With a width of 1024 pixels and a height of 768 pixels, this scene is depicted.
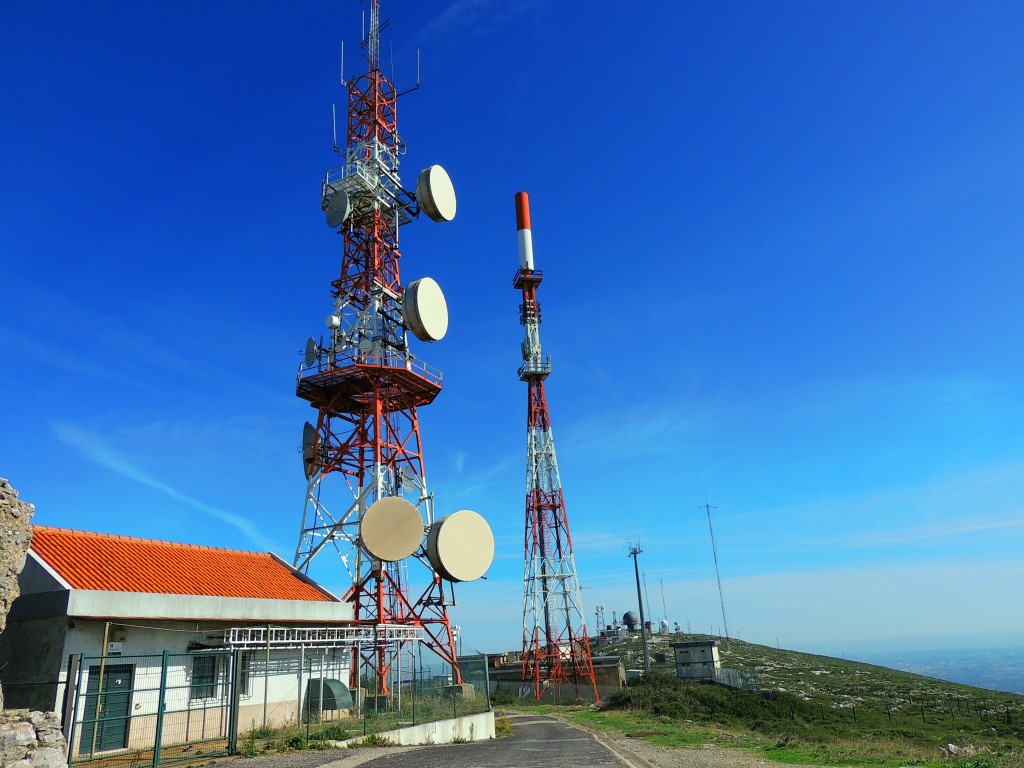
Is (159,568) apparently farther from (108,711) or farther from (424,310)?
(424,310)

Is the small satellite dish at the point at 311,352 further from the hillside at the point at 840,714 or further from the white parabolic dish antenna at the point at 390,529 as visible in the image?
the hillside at the point at 840,714

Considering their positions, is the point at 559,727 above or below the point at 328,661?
A: below

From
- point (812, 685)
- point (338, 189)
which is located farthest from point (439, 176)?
point (812, 685)

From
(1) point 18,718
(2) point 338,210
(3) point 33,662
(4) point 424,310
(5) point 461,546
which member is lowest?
(1) point 18,718

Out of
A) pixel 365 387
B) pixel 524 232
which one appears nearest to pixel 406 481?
pixel 365 387

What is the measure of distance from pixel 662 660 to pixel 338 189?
59602 millimetres

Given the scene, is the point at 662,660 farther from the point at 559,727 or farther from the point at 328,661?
the point at 328,661

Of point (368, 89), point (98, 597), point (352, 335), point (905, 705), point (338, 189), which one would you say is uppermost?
point (368, 89)

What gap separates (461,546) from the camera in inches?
1178

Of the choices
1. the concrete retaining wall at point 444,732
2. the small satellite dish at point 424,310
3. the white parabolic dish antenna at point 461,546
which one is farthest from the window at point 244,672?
the small satellite dish at point 424,310

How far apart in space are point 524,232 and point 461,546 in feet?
109

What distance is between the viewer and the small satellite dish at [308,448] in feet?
113

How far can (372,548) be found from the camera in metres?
28.7

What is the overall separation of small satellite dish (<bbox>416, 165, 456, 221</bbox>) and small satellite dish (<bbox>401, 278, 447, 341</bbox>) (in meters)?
5.47
